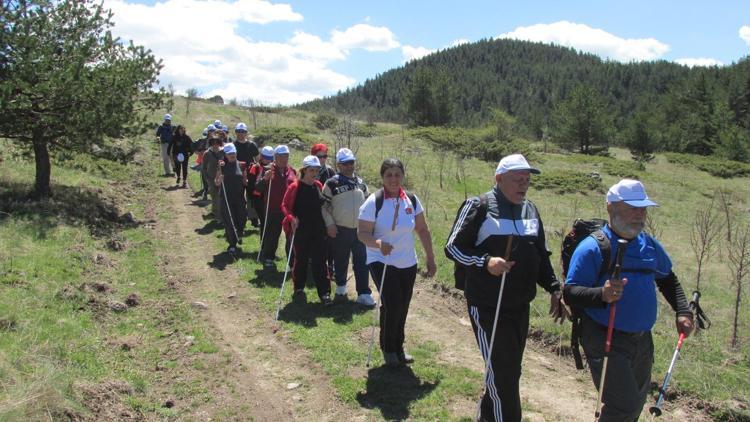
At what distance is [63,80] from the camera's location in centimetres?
1057

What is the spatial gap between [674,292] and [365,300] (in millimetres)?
4686

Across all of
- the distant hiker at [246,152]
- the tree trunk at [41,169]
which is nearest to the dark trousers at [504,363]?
the distant hiker at [246,152]

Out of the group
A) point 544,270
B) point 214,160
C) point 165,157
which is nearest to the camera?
point 544,270

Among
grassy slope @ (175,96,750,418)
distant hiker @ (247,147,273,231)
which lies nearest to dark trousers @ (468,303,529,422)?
grassy slope @ (175,96,750,418)

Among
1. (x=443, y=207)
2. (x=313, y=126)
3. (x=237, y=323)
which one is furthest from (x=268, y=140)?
(x=237, y=323)

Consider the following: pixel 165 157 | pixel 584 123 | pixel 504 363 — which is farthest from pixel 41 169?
pixel 584 123

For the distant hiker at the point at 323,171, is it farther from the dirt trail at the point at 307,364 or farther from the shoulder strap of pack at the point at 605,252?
the shoulder strap of pack at the point at 605,252

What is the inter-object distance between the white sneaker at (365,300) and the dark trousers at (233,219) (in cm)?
372

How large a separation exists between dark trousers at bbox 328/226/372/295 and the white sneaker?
0.06 metres

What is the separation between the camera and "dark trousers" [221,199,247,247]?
34.0 feet

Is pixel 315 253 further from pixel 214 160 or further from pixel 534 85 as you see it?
pixel 534 85

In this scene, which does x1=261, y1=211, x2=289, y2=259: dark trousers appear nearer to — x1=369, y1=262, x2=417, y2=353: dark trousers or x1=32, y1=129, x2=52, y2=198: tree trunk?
x1=369, y1=262, x2=417, y2=353: dark trousers

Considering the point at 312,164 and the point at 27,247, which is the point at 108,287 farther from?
the point at 312,164

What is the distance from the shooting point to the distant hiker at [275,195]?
9.39 m
